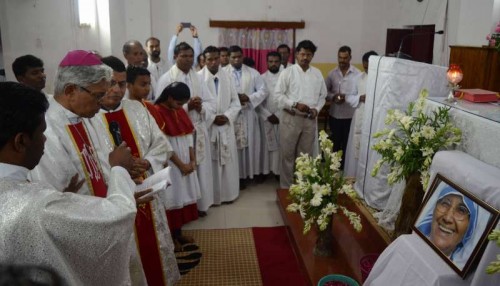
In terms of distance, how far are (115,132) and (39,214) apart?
1430 mm

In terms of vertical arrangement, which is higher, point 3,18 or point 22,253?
point 3,18

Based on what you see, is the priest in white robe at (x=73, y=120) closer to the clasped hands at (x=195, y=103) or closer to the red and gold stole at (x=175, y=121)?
the red and gold stole at (x=175, y=121)

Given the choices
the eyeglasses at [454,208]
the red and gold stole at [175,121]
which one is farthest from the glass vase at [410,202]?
the red and gold stole at [175,121]

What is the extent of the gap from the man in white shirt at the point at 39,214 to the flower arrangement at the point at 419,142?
1.68m

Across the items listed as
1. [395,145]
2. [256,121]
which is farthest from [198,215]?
[395,145]

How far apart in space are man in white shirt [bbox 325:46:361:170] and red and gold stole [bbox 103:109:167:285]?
3251 mm

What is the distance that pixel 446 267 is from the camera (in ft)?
6.07

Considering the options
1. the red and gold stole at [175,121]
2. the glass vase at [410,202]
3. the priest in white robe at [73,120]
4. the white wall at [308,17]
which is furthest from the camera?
the white wall at [308,17]

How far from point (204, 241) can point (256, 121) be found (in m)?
2.07

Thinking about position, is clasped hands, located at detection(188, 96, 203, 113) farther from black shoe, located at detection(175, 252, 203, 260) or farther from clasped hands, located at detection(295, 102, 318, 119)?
black shoe, located at detection(175, 252, 203, 260)

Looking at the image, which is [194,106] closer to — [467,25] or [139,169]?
[139,169]

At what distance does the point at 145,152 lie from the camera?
108 inches

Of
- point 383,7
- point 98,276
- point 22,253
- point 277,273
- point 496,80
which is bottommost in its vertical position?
point 277,273

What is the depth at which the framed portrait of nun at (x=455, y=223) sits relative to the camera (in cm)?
175
